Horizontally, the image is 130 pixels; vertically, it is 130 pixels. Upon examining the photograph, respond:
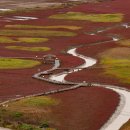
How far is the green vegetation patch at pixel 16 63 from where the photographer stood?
2741 inches

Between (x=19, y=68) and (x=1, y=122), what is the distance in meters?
27.9

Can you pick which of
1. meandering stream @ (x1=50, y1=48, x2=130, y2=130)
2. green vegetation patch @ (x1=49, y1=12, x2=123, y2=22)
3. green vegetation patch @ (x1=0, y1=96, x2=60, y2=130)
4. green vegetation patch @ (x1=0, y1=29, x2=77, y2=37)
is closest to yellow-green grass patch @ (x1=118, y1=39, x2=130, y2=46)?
green vegetation patch @ (x1=0, y1=29, x2=77, y2=37)

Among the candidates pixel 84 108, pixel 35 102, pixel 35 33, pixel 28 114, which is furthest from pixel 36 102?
pixel 35 33

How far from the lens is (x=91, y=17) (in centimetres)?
13038

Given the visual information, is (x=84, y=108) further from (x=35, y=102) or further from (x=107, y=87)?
(x=107, y=87)

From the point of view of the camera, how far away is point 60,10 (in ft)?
472

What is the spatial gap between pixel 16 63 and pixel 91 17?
200ft

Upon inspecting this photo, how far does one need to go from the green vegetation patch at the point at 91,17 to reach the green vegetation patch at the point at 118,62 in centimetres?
4082

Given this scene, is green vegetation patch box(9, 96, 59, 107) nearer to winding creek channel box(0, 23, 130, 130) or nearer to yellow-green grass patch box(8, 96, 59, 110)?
yellow-green grass patch box(8, 96, 59, 110)

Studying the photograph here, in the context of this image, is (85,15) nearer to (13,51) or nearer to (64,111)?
(13,51)

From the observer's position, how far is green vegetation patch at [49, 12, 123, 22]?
127125mm

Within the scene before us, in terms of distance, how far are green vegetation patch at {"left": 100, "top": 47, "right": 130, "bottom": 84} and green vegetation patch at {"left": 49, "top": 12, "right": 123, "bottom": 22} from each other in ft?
134

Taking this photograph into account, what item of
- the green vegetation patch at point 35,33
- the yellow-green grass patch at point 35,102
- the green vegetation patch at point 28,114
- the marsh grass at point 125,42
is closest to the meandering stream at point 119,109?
the green vegetation patch at point 28,114

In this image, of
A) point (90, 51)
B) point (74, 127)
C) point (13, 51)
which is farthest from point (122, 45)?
point (74, 127)
